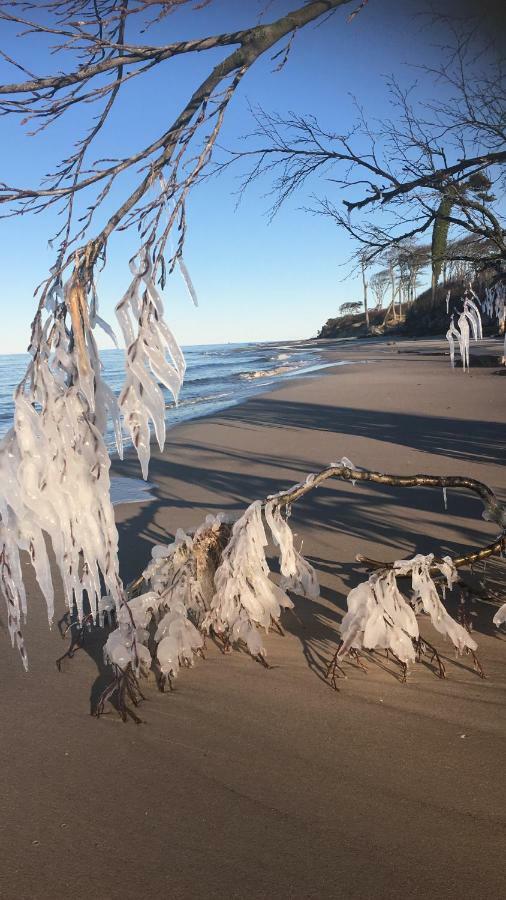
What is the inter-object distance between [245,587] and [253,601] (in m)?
0.08

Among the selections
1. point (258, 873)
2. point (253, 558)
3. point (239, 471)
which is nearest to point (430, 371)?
point (239, 471)

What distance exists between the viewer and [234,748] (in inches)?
87.7

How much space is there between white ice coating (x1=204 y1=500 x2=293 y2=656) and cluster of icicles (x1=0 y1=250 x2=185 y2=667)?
3.48 ft

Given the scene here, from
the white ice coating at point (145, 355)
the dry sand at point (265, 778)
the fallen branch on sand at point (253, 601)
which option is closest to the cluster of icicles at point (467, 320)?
the fallen branch on sand at point (253, 601)

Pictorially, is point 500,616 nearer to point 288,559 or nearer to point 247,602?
point 288,559

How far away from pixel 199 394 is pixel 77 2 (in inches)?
758

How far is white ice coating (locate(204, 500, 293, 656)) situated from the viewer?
2764 mm

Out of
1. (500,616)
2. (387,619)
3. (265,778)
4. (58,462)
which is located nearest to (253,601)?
(387,619)

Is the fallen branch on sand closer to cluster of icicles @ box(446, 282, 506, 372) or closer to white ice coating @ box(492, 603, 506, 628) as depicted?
white ice coating @ box(492, 603, 506, 628)

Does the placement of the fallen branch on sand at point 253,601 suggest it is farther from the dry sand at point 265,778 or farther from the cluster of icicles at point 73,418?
the cluster of icicles at point 73,418

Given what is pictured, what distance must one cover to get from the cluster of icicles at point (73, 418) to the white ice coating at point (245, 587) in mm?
1060

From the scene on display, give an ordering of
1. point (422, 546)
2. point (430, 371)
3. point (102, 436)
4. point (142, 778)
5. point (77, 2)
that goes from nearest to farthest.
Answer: point (102, 436), point (77, 2), point (142, 778), point (422, 546), point (430, 371)

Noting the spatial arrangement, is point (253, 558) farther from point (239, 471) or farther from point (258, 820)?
point (239, 471)

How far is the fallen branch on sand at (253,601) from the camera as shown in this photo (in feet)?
8.29
